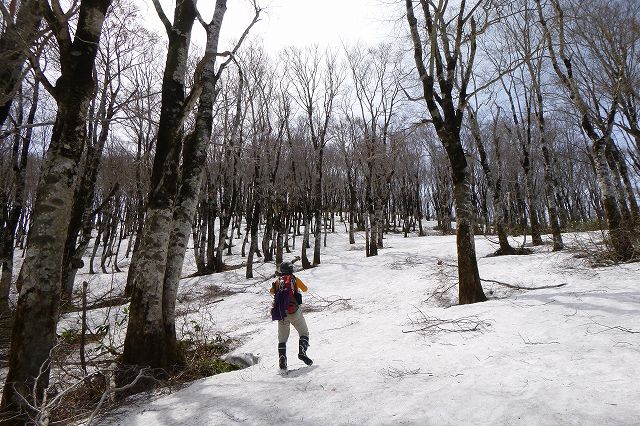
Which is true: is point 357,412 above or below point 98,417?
above

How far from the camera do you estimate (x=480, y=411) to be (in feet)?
10.2

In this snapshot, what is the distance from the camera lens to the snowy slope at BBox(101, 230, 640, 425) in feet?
10.4

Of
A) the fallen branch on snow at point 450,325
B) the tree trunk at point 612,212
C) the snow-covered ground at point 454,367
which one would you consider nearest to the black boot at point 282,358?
the snow-covered ground at point 454,367

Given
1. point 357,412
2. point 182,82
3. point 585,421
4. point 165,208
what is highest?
point 182,82

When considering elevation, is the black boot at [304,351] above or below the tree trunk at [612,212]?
below

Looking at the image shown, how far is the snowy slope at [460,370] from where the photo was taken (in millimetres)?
3162

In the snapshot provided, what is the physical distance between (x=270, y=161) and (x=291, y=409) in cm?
1743

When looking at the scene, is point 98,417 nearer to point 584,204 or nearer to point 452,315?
point 452,315

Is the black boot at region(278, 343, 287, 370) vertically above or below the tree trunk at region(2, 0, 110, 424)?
below

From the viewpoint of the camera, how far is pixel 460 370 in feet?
13.5

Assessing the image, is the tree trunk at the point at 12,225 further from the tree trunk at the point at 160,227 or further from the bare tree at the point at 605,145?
the bare tree at the point at 605,145

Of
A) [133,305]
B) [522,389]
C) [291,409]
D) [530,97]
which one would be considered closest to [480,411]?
[522,389]

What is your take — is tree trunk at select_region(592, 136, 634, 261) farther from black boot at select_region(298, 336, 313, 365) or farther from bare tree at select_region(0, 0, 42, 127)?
bare tree at select_region(0, 0, 42, 127)

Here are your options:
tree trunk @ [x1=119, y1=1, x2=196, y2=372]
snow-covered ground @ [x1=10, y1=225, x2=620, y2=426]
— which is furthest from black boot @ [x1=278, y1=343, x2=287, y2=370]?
tree trunk @ [x1=119, y1=1, x2=196, y2=372]
